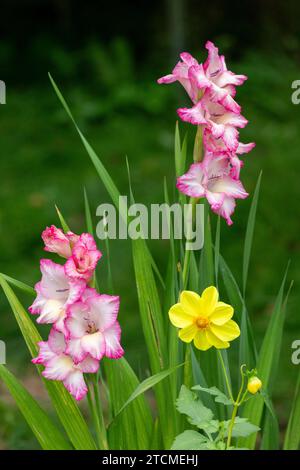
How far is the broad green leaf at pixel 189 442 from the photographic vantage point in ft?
4.27

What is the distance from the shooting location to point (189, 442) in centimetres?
131

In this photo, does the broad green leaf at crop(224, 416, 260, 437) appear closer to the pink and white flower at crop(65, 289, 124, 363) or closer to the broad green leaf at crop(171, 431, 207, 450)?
the broad green leaf at crop(171, 431, 207, 450)

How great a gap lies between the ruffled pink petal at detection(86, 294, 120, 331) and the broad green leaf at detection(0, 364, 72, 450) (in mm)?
253

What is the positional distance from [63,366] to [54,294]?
119mm

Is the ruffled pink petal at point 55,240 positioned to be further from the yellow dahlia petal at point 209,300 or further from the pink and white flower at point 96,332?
the yellow dahlia petal at point 209,300

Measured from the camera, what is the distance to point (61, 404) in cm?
152

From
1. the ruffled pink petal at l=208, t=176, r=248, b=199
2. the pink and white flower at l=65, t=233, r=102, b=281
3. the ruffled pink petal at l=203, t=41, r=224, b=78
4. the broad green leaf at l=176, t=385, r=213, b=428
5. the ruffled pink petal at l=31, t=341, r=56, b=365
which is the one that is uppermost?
the ruffled pink petal at l=203, t=41, r=224, b=78

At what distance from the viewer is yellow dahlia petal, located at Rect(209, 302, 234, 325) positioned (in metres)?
1.32

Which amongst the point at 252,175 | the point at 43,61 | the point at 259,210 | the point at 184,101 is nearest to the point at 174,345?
the point at 259,210

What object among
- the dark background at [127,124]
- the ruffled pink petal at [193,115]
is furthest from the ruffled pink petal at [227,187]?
the dark background at [127,124]

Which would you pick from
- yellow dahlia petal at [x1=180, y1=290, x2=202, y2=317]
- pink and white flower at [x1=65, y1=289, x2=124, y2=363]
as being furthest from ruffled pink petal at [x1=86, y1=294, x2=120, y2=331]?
yellow dahlia petal at [x1=180, y1=290, x2=202, y2=317]

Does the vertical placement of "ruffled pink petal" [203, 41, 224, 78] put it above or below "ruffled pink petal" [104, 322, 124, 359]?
above

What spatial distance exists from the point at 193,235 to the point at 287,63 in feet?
13.1

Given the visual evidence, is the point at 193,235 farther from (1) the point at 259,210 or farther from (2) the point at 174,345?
(1) the point at 259,210
